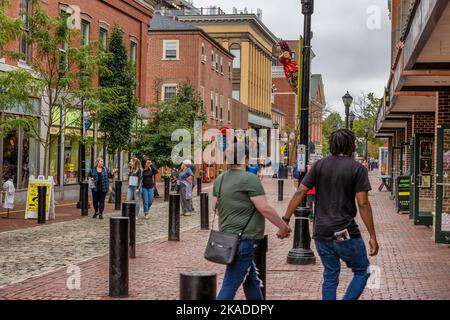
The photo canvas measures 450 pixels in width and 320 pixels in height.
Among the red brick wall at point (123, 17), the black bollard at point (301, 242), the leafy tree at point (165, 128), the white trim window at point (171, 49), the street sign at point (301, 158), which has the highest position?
the white trim window at point (171, 49)

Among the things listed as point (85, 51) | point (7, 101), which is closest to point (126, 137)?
point (85, 51)

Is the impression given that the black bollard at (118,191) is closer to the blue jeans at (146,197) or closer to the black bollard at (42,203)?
the blue jeans at (146,197)

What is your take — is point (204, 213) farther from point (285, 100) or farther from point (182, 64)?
point (285, 100)

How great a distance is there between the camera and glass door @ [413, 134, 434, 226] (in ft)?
63.6

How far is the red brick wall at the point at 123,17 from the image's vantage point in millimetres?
30844

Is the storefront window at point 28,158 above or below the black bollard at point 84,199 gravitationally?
above

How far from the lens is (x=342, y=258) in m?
6.97

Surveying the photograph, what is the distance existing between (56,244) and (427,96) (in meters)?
9.57

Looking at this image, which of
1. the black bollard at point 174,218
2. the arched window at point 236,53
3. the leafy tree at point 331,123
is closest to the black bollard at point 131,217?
the black bollard at point 174,218

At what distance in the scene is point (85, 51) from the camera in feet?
72.4

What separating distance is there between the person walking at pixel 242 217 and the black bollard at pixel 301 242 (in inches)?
194
